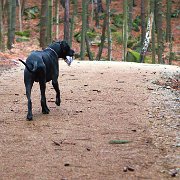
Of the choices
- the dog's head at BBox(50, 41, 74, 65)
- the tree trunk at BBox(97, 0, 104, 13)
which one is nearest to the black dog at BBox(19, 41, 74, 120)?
the dog's head at BBox(50, 41, 74, 65)

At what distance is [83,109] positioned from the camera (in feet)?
24.8

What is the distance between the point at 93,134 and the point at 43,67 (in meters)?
1.62

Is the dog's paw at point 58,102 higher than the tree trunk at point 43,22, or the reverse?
the tree trunk at point 43,22

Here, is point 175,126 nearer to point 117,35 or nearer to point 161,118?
point 161,118

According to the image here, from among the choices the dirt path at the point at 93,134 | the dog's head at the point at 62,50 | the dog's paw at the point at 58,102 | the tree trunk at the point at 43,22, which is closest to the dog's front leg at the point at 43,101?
the dirt path at the point at 93,134

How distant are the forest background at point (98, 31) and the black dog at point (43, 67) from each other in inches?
363

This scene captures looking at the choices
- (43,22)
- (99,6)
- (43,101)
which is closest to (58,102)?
(43,101)

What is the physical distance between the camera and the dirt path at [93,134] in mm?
4512

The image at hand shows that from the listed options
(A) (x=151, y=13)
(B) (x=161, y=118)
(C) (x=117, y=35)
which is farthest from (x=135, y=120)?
(C) (x=117, y=35)

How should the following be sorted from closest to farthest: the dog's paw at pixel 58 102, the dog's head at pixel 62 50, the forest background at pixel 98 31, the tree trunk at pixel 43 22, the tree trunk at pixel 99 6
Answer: the dog's head at pixel 62 50
the dog's paw at pixel 58 102
the tree trunk at pixel 43 22
the forest background at pixel 98 31
the tree trunk at pixel 99 6

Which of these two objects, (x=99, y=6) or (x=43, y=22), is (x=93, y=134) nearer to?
(x=43, y=22)

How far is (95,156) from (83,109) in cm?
270

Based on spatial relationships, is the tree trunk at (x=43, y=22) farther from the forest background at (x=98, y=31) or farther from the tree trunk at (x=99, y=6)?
the tree trunk at (x=99, y=6)

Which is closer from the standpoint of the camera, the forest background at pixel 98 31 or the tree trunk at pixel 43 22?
the tree trunk at pixel 43 22
